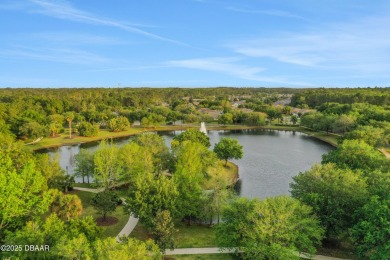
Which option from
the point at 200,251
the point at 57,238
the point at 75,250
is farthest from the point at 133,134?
the point at 75,250

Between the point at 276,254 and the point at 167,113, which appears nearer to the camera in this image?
the point at 276,254

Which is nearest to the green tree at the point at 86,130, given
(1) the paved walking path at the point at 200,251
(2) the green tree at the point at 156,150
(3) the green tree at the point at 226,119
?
(2) the green tree at the point at 156,150

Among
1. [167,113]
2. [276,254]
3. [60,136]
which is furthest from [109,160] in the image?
[167,113]

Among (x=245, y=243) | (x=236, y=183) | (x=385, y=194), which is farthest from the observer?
(x=236, y=183)

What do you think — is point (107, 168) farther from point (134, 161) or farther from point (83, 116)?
point (83, 116)

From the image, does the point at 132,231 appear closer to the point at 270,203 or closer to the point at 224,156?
the point at 270,203

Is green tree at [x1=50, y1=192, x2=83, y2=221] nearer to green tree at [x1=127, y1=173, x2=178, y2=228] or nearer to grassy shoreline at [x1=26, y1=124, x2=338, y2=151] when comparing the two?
green tree at [x1=127, y1=173, x2=178, y2=228]

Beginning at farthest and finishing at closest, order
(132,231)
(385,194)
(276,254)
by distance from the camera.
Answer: (132,231), (385,194), (276,254)
